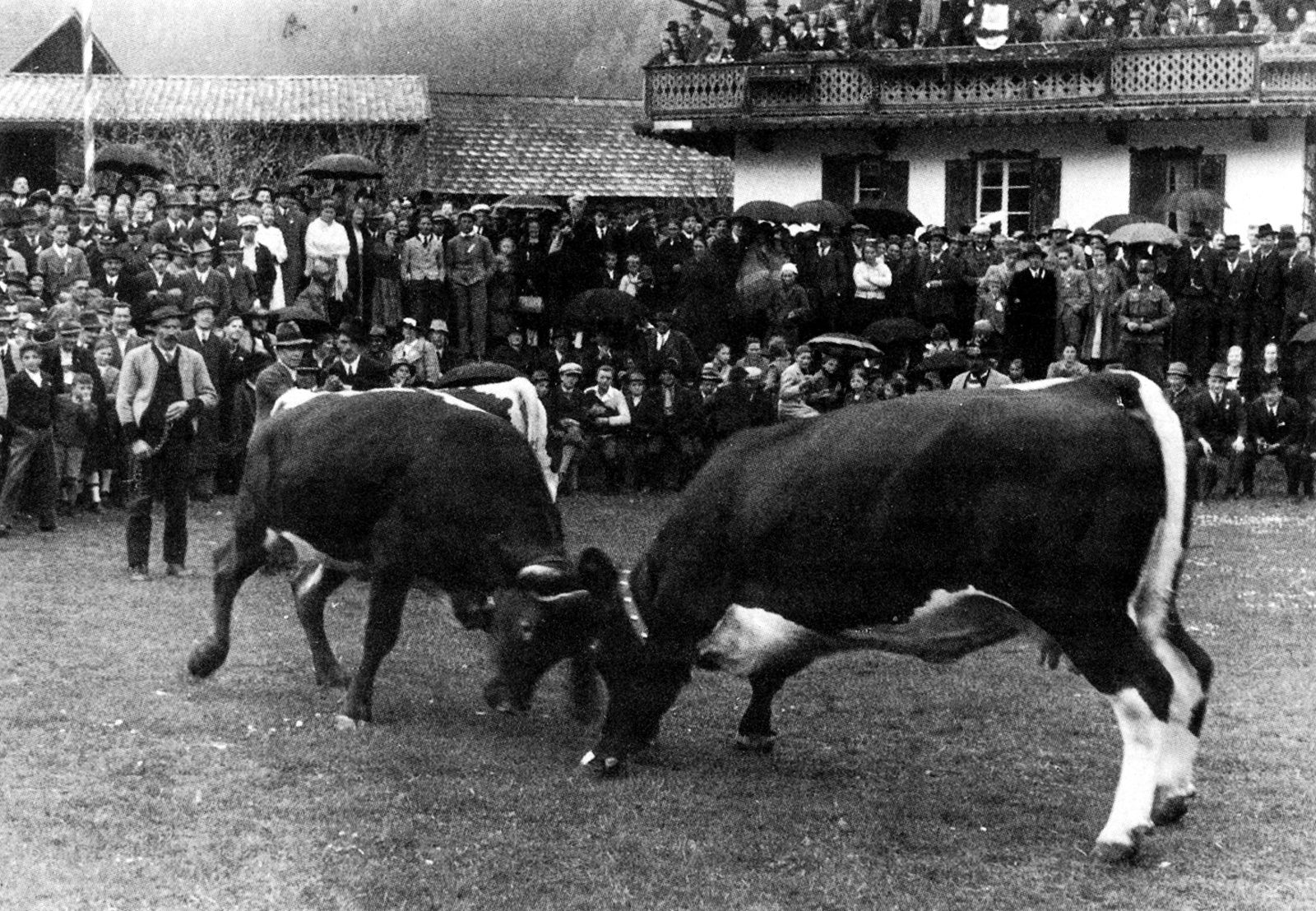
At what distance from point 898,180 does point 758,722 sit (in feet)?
85.6

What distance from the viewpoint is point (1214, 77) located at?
30859 millimetres

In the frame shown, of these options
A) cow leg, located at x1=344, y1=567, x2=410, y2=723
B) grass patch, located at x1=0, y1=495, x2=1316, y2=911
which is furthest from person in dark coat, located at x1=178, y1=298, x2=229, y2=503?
cow leg, located at x1=344, y1=567, x2=410, y2=723

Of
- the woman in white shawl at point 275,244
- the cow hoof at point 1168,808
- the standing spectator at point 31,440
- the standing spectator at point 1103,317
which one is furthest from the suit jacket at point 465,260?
the cow hoof at point 1168,808

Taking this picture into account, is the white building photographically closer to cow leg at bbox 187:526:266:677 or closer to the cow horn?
cow leg at bbox 187:526:266:677

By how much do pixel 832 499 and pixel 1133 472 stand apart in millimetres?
1390

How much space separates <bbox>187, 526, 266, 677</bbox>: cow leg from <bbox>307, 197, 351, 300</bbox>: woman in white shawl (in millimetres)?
11775

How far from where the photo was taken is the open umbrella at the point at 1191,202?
28469 mm

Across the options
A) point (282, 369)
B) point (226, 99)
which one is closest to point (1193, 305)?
point (282, 369)

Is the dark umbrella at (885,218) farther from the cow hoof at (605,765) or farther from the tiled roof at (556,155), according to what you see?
the cow hoof at (605,765)

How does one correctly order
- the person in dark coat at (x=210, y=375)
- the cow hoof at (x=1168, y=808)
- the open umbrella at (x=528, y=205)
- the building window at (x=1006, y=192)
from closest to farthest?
the cow hoof at (x=1168, y=808), the person in dark coat at (x=210, y=375), the open umbrella at (x=528, y=205), the building window at (x=1006, y=192)

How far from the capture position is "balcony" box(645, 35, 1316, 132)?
3067 cm

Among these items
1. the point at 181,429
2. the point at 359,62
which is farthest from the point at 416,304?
the point at 359,62

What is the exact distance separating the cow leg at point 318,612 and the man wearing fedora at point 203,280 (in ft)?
32.6

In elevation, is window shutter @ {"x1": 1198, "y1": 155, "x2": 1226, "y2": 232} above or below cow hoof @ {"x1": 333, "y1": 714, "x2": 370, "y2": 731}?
above
